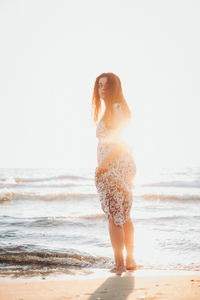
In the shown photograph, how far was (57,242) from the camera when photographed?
474 centimetres

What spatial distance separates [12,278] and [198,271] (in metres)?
2.06

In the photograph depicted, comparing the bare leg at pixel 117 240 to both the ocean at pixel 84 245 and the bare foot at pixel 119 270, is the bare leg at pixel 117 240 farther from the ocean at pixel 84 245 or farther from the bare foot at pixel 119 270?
the ocean at pixel 84 245

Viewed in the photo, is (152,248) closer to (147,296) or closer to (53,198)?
(147,296)

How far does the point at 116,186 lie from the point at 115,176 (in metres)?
0.11

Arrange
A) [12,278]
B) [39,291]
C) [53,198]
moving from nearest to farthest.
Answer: [39,291], [12,278], [53,198]

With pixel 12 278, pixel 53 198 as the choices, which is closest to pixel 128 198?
pixel 12 278

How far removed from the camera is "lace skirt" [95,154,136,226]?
311 centimetres

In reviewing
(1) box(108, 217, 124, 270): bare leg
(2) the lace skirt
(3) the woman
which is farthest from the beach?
(2) the lace skirt

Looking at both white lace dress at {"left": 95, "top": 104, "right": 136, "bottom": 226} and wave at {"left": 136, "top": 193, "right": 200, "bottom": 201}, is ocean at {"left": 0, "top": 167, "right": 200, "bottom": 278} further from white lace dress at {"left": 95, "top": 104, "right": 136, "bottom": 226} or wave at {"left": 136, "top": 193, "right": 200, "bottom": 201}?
wave at {"left": 136, "top": 193, "right": 200, "bottom": 201}

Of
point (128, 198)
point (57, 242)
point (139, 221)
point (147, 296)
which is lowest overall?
point (139, 221)

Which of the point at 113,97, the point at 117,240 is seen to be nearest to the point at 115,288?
the point at 117,240

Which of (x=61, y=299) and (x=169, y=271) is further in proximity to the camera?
(x=169, y=271)

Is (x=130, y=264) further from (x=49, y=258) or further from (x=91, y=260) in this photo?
(x=49, y=258)

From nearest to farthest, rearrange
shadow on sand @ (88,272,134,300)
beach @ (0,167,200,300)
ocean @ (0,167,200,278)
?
shadow on sand @ (88,272,134,300), beach @ (0,167,200,300), ocean @ (0,167,200,278)
